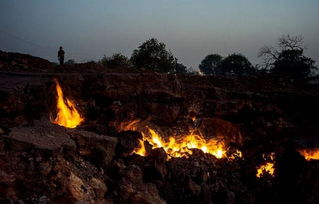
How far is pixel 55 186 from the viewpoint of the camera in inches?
274

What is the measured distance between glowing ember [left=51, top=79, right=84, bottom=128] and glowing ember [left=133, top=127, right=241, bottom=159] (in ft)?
9.47

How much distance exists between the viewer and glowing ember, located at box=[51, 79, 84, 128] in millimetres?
10773

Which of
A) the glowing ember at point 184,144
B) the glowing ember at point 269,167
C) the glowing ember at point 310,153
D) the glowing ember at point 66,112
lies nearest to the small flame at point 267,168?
the glowing ember at point 269,167

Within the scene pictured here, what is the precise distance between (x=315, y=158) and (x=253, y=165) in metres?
2.76

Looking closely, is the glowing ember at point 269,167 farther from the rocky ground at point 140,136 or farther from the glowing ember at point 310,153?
the glowing ember at point 310,153

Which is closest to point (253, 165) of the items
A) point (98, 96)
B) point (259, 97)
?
point (259, 97)

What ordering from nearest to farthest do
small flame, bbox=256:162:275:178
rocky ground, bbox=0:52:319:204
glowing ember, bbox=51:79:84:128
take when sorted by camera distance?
rocky ground, bbox=0:52:319:204 < glowing ember, bbox=51:79:84:128 < small flame, bbox=256:162:275:178

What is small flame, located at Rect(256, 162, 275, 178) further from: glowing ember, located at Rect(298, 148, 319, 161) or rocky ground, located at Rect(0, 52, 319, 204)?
glowing ember, located at Rect(298, 148, 319, 161)

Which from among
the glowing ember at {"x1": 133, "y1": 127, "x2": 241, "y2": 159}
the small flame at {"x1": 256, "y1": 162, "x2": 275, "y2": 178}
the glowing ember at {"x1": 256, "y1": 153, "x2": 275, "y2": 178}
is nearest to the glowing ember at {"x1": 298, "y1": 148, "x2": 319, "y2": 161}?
the glowing ember at {"x1": 256, "y1": 153, "x2": 275, "y2": 178}

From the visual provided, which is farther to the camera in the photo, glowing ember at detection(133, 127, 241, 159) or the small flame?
the small flame

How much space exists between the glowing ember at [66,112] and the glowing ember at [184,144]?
289 centimetres

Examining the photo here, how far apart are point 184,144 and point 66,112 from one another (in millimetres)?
5542

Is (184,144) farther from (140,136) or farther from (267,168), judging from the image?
(267,168)

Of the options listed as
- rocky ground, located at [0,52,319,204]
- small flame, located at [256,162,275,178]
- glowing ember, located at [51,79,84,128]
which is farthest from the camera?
small flame, located at [256,162,275,178]
